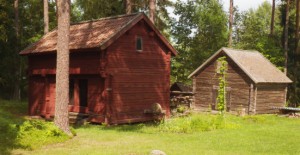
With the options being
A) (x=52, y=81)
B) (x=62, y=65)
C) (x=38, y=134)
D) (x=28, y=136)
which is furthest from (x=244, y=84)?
(x=28, y=136)

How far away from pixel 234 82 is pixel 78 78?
590 inches

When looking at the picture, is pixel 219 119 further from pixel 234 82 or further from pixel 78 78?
pixel 234 82

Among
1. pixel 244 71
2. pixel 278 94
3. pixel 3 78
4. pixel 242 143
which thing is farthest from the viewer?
pixel 3 78

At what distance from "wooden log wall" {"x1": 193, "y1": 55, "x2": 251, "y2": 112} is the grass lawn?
11375 millimetres

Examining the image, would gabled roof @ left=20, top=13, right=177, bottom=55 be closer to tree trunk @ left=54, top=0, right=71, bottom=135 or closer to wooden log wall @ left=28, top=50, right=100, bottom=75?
wooden log wall @ left=28, top=50, right=100, bottom=75

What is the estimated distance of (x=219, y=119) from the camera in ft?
69.4

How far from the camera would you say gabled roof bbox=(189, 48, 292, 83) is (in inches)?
1241

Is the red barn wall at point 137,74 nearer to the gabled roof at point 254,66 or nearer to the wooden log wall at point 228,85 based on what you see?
the gabled roof at point 254,66

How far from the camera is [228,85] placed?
33031 millimetres

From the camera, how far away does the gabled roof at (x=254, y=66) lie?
31.5 m

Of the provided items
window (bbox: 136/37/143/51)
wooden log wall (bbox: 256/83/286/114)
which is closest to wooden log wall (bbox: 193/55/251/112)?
wooden log wall (bbox: 256/83/286/114)

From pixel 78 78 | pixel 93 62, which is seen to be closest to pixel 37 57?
pixel 78 78

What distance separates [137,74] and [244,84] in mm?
12228

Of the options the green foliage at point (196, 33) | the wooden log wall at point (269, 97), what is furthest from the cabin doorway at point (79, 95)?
the green foliage at point (196, 33)
